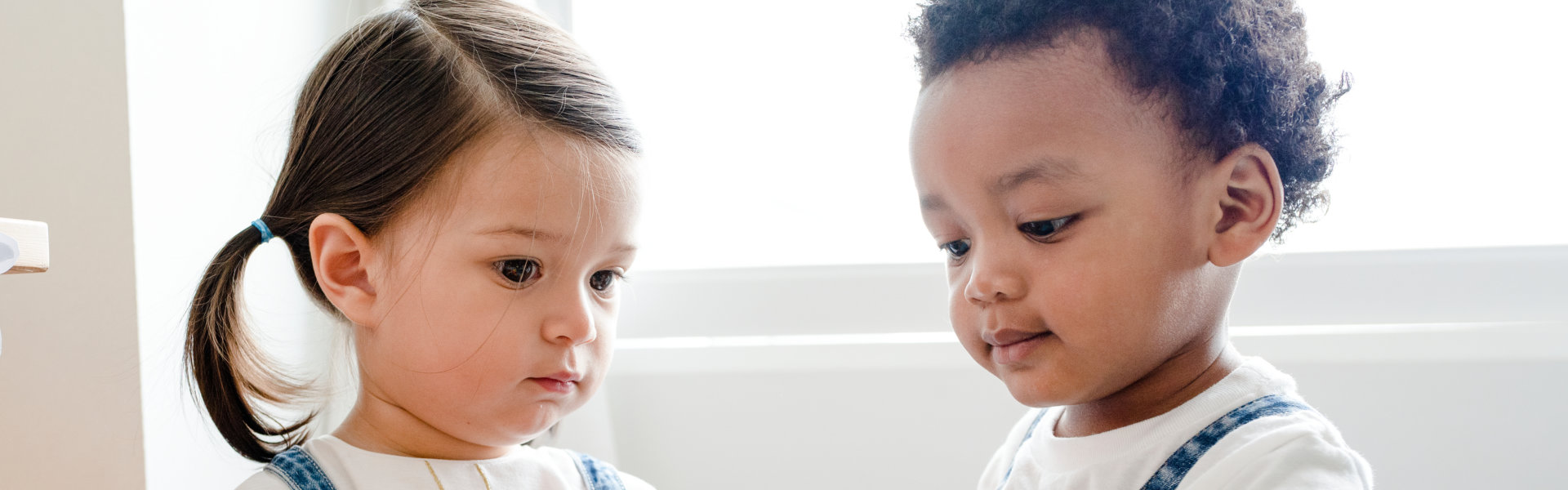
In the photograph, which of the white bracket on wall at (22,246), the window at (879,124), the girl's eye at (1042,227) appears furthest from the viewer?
the window at (879,124)

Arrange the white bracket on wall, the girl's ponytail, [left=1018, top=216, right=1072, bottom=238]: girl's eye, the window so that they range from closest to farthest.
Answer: the white bracket on wall < [left=1018, top=216, right=1072, bottom=238]: girl's eye < the girl's ponytail < the window

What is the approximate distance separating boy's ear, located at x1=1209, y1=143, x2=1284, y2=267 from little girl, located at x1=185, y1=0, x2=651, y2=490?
383mm

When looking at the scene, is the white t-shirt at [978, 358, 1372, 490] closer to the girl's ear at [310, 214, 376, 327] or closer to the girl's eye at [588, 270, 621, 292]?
the girl's eye at [588, 270, 621, 292]

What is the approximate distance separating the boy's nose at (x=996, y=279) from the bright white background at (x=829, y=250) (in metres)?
0.25

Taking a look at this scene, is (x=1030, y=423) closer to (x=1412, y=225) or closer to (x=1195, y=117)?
(x=1195, y=117)

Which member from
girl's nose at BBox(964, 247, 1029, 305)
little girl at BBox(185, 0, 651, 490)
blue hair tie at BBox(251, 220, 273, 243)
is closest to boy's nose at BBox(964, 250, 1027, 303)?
girl's nose at BBox(964, 247, 1029, 305)

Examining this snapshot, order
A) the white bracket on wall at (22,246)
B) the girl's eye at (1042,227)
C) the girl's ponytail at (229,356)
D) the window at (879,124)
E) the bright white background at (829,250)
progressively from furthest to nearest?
1. the window at (879,124)
2. the bright white background at (829,250)
3. the girl's ponytail at (229,356)
4. the girl's eye at (1042,227)
5. the white bracket on wall at (22,246)

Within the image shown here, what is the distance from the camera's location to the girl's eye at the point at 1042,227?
64cm

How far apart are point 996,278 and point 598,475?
14.3 inches

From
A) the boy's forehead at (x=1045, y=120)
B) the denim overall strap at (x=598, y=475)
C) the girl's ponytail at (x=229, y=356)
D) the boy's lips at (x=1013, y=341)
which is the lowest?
the denim overall strap at (x=598, y=475)

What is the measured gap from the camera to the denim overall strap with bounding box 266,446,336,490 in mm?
703

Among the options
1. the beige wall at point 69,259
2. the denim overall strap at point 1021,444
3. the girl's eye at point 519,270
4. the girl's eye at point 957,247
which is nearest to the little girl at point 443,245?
the girl's eye at point 519,270

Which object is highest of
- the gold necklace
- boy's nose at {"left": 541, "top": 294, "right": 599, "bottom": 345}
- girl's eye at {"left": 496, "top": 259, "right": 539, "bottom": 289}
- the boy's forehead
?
the boy's forehead

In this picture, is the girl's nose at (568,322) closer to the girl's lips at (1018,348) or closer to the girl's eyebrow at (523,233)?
the girl's eyebrow at (523,233)
